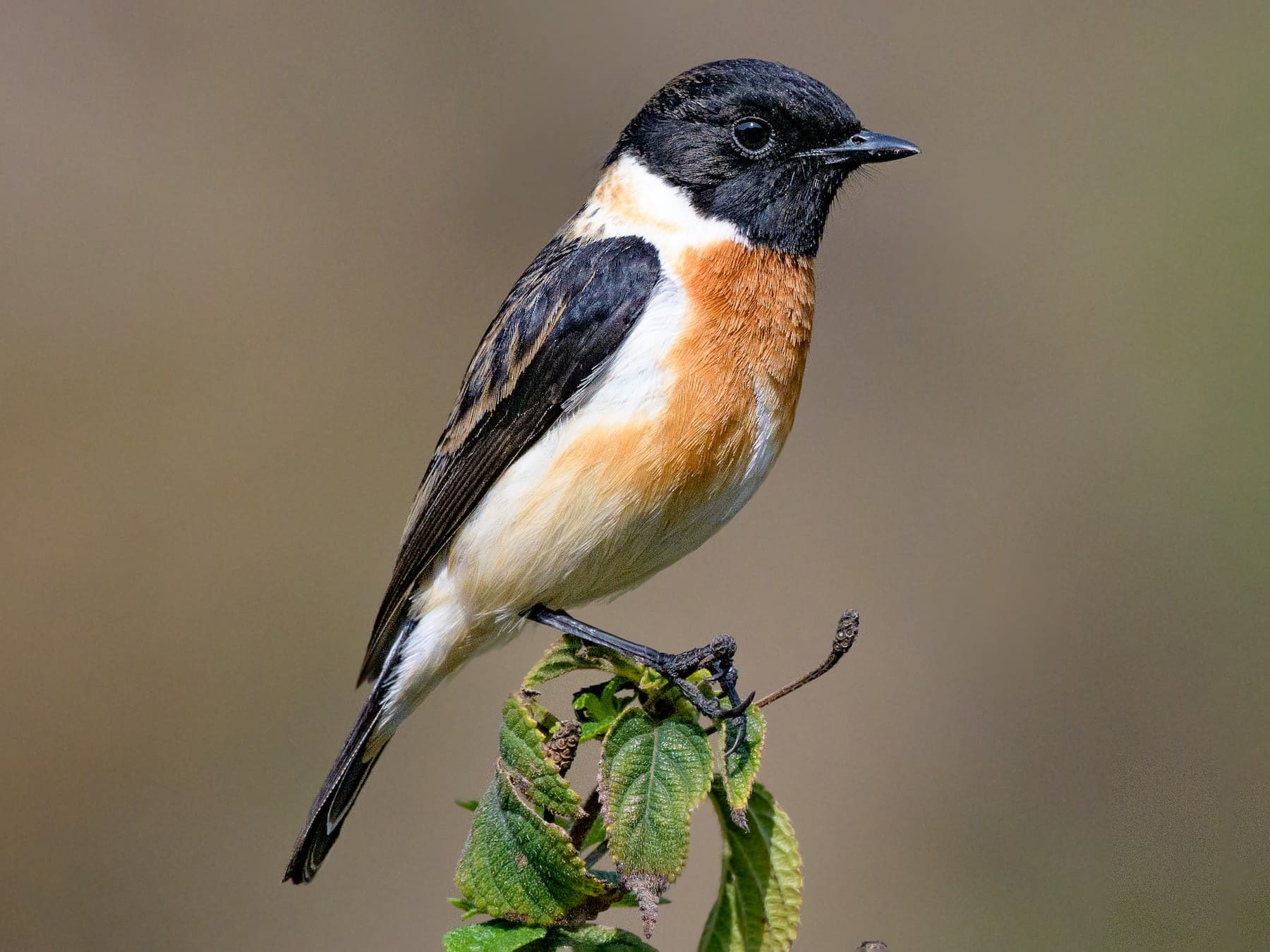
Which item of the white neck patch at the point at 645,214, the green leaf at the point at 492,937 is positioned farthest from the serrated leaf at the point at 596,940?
the white neck patch at the point at 645,214

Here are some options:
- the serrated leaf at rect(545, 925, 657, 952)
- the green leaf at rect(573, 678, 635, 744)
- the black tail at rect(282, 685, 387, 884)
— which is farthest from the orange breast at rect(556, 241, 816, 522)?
the serrated leaf at rect(545, 925, 657, 952)

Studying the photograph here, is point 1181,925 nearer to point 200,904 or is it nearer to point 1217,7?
point 200,904

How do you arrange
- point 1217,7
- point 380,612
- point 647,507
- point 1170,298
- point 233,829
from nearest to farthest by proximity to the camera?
point 647,507 → point 380,612 → point 233,829 → point 1170,298 → point 1217,7

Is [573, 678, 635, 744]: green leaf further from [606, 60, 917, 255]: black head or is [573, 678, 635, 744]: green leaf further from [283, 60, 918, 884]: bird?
[606, 60, 917, 255]: black head

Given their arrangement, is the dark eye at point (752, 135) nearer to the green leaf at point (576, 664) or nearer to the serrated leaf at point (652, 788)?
the green leaf at point (576, 664)

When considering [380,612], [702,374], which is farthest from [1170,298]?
[380,612]

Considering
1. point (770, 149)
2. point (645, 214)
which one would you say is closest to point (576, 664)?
point (645, 214)
